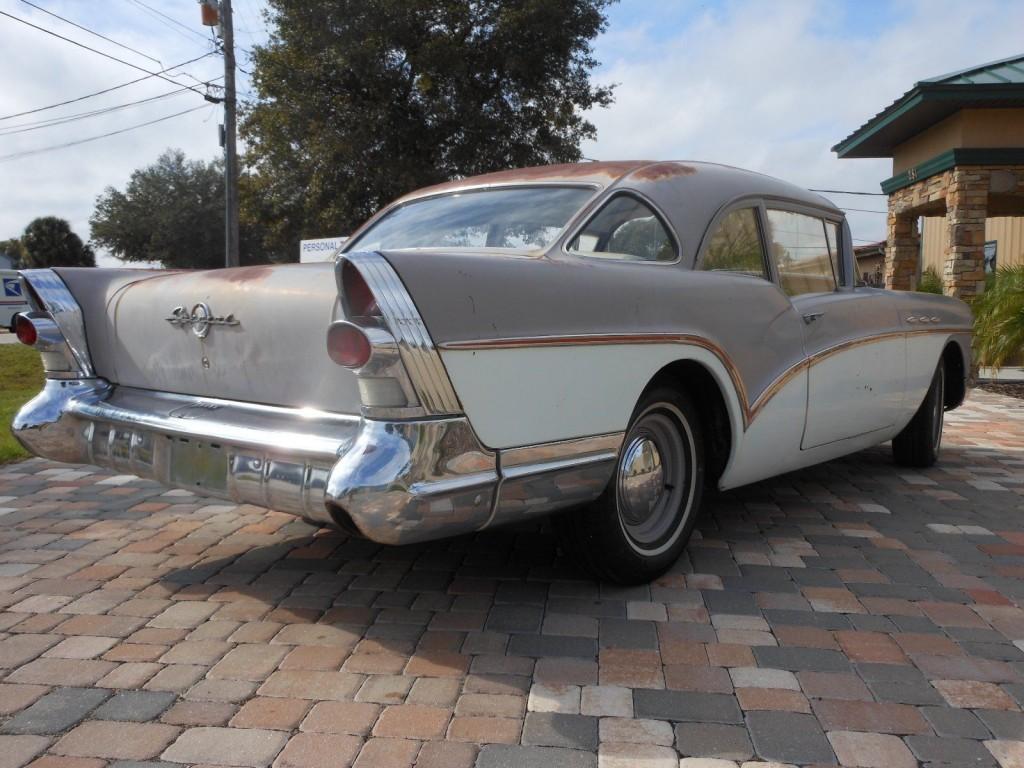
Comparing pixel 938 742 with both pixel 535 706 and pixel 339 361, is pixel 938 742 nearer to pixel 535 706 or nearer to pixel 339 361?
pixel 535 706

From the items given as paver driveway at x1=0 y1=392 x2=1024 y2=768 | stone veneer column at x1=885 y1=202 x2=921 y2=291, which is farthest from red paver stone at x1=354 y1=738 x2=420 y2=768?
stone veneer column at x1=885 y1=202 x2=921 y2=291

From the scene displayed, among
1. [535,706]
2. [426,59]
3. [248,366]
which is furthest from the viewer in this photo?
[426,59]

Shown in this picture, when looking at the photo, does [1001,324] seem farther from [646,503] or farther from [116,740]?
[116,740]

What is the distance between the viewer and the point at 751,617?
9.67 feet

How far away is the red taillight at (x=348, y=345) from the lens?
2303mm

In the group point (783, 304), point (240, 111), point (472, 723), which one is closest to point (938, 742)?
point (472, 723)

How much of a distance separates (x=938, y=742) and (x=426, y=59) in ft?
62.9

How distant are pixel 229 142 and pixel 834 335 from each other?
16386 millimetres

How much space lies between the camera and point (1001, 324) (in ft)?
32.0

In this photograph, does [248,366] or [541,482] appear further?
[248,366]

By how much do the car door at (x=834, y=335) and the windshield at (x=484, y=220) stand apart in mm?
1153

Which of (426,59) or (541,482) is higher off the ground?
(426,59)

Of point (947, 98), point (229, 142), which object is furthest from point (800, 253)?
point (229, 142)

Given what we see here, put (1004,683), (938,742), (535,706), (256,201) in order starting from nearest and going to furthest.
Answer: (938,742) → (535,706) → (1004,683) → (256,201)
